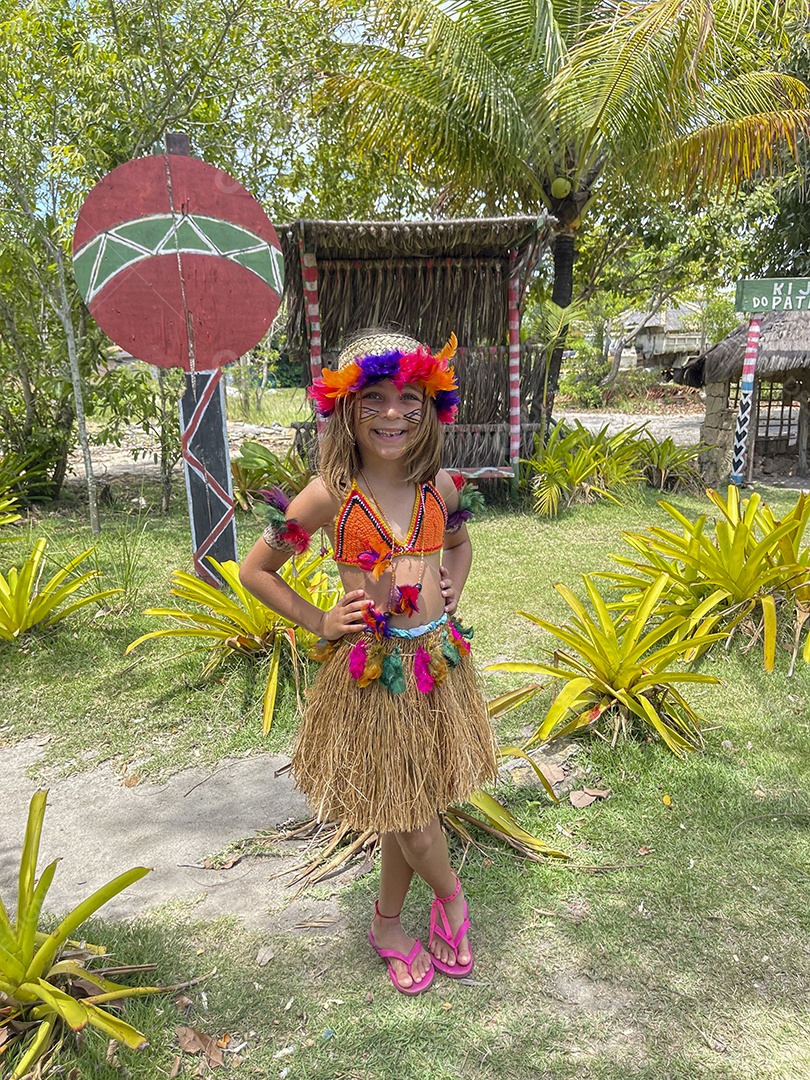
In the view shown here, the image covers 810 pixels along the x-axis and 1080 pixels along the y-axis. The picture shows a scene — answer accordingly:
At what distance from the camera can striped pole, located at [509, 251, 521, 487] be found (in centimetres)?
743

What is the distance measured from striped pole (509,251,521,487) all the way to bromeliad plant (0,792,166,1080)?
20.6 ft

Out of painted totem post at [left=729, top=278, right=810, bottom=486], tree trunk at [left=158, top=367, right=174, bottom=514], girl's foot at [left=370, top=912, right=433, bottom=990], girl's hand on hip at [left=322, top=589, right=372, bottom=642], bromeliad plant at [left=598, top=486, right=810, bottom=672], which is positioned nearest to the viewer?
A: girl's hand on hip at [left=322, top=589, right=372, bottom=642]

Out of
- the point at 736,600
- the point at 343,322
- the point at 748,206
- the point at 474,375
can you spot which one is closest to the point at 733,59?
the point at 474,375

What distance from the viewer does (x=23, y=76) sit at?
18.7 ft

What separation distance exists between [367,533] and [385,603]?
0.18 metres

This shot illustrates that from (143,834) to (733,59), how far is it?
8.87 metres

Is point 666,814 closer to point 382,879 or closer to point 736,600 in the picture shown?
point 382,879

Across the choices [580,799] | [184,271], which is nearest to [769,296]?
[184,271]

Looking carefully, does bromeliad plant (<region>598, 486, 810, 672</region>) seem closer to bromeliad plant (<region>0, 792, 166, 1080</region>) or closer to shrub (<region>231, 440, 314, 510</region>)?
bromeliad plant (<region>0, 792, 166, 1080</region>)

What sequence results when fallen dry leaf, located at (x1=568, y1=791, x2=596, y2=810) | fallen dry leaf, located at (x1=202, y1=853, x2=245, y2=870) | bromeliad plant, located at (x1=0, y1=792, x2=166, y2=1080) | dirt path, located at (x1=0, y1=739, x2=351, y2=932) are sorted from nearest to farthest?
bromeliad plant, located at (x1=0, y1=792, x2=166, y2=1080), dirt path, located at (x1=0, y1=739, x2=351, y2=932), fallen dry leaf, located at (x1=202, y1=853, x2=245, y2=870), fallen dry leaf, located at (x1=568, y1=791, x2=596, y2=810)

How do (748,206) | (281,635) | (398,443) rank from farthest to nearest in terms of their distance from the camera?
(748,206) → (281,635) → (398,443)

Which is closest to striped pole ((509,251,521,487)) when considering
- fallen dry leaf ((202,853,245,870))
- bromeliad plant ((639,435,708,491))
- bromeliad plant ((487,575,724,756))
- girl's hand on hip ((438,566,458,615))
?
bromeliad plant ((639,435,708,491))

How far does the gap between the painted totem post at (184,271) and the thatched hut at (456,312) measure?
323 centimetres

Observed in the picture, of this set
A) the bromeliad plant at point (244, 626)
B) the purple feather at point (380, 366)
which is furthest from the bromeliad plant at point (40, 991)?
the bromeliad plant at point (244, 626)
